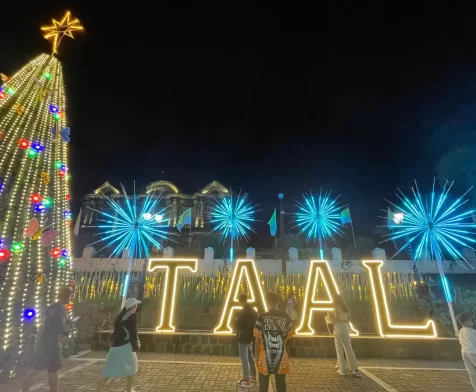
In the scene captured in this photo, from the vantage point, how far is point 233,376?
23.1 ft

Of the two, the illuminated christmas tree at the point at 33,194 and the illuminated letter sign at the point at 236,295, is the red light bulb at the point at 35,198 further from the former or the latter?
the illuminated letter sign at the point at 236,295

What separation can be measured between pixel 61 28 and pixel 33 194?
7161mm

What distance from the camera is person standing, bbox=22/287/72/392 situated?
5.06m

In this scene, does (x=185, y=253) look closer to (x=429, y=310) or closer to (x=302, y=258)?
(x=302, y=258)

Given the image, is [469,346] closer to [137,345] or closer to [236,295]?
[137,345]

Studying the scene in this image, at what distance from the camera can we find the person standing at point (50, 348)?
5.06 meters

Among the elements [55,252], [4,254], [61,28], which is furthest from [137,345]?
[61,28]

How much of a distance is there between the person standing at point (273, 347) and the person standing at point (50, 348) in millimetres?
3933

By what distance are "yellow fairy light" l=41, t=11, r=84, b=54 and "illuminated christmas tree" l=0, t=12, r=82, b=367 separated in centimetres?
3

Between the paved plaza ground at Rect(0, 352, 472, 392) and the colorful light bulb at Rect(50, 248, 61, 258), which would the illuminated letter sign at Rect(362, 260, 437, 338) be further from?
the colorful light bulb at Rect(50, 248, 61, 258)

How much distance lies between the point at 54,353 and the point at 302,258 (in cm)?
2364

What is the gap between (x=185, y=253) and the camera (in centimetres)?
3161

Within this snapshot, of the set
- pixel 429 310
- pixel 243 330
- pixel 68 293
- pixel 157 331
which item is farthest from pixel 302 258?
pixel 68 293

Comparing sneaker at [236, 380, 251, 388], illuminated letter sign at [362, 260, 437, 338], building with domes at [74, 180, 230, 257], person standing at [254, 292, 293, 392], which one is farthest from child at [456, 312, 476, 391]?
building with domes at [74, 180, 230, 257]
